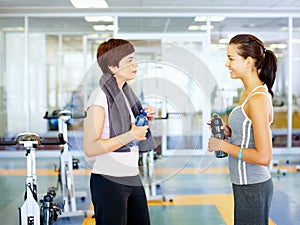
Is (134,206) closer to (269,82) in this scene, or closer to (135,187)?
(135,187)

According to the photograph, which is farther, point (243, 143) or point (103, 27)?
point (103, 27)

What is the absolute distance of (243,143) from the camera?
1.86 meters

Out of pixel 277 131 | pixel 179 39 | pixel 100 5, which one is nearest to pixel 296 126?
pixel 277 131

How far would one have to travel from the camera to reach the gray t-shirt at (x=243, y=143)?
1.84m

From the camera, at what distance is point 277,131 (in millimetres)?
8836

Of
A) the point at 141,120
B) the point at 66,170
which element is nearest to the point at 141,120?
the point at 141,120

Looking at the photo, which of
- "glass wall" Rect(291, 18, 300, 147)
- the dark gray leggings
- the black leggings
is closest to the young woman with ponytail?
the dark gray leggings

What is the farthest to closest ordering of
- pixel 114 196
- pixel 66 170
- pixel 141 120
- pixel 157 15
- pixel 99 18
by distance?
1. pixel 99 18
2. pixel 157 15
3. pixel 66 170
4. pixel 114 196
5. pixel 141 120

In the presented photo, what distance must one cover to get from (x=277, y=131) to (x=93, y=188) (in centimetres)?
752

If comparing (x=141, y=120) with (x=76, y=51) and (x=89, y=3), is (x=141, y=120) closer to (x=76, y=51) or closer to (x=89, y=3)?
(x=89, y=3)

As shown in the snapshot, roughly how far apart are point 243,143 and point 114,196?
2.09 feet

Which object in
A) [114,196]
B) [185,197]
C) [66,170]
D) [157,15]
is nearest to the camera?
[114,196]

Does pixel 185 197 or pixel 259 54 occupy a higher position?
pixel 259 54

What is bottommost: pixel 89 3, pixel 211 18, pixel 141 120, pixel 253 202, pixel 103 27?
pixel 253 202
